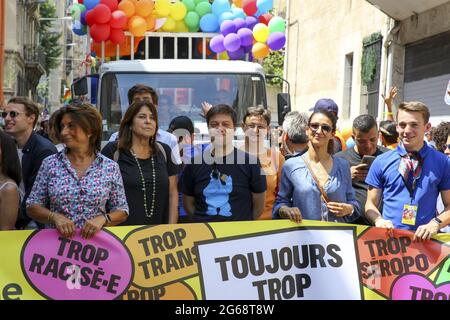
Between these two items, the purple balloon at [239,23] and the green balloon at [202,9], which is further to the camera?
the green balloon at [202,9]

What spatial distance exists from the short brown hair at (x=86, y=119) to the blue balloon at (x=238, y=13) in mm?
8902

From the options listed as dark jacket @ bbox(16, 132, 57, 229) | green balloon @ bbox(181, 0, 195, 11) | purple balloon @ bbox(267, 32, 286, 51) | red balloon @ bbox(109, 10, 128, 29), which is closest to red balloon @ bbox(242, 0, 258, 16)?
purple balloon @ bbox(267, 32, 286, 51)

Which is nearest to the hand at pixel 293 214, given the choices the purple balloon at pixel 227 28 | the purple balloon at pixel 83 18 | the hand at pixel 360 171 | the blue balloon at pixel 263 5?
the hand at pixel 360 171

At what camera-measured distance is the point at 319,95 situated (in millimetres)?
21641

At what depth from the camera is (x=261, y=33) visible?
13.0m

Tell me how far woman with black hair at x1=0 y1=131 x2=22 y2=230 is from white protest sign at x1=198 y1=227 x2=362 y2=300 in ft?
4.09

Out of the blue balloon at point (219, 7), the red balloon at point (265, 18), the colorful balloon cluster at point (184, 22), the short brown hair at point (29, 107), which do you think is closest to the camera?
the short brown hair at point (29, 107)

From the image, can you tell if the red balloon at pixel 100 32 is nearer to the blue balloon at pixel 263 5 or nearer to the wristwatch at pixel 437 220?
the blue balloon at pixel 263 5

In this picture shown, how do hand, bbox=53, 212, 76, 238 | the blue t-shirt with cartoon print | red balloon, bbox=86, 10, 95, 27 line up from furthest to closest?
1. red balloon, bbox=86, 10, 95, 27
2. the blue t-shirt with cartoon print
3. hand, bbox=53, 212, 76, 238

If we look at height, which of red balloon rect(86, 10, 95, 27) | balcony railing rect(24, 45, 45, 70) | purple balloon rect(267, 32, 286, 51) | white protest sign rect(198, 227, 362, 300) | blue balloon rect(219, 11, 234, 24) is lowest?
white protest sign rect(198, 227, 362, 300)

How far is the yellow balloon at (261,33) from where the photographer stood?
42.2 feet

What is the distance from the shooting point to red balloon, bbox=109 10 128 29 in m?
12.2

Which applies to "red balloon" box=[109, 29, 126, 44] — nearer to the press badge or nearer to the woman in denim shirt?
the woman in denim shirt
